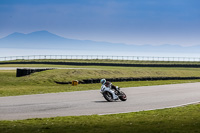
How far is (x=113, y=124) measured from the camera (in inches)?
587

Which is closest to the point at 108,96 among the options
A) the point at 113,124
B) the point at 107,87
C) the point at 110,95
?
the point at 110,95

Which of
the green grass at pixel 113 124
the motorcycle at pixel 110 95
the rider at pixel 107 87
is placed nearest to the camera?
the green grass at pixel 113 124

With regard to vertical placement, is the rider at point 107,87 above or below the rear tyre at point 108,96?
above


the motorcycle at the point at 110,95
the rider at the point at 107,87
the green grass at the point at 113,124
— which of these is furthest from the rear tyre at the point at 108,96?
the green grass at the point at 113,124

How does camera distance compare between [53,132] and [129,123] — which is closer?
[53,132]

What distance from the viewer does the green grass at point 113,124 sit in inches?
515

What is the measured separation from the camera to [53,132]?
1280 centimetres

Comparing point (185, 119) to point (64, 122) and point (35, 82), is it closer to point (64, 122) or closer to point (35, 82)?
point (64, 122)

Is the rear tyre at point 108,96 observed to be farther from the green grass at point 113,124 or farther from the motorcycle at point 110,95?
the green grass at point 113,124

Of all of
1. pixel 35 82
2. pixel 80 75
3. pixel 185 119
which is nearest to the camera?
pixel 185 119

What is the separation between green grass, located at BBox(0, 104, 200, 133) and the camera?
1309 centimetres

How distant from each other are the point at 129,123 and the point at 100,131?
98.4 inches

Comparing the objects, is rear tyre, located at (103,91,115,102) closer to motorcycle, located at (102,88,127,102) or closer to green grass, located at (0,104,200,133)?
motorcycle, located at (102,88,127,102)

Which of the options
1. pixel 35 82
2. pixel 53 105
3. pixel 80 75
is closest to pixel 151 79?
pixel 80 75
